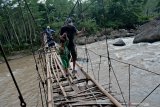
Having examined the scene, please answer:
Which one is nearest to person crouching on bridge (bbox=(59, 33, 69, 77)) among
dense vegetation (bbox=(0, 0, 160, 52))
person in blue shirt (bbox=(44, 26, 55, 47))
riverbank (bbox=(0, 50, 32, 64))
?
person in blue shirt (bbox=(44, 26, 55, 47))

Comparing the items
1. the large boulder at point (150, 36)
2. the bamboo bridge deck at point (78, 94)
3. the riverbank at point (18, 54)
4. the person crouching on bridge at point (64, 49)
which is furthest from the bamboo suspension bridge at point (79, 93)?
the riverbank at point (18, 54)

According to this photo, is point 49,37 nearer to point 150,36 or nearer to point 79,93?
point 79,93

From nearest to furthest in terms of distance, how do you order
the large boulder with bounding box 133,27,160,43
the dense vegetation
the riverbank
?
the large boulder with bounding box 133,27,160,43 → the riverbank → the dense vegetation

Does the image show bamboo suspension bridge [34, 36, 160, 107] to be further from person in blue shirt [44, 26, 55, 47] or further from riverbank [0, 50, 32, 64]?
riverbank [0, 50, 32, 64]

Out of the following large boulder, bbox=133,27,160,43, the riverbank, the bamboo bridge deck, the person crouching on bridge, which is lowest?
the riverbank

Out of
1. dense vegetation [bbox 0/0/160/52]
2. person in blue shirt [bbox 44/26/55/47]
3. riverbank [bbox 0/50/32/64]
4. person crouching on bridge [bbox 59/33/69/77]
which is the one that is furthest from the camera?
dense vegetation [bbox 0/0/160/52]

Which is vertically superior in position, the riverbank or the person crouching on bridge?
the person crouching on bridge

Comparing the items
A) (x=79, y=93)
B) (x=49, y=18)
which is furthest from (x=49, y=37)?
(x=49, y=18)

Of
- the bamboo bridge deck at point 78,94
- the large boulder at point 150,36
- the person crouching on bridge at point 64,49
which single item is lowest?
the large boulder at point 150,36

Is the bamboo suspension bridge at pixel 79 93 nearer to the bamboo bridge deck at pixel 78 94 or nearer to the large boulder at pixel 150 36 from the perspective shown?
the bamboo bridge deck at pixel 78 94

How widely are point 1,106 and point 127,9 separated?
85.6ft

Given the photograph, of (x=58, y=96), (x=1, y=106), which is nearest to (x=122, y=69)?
(x=1, y=106)

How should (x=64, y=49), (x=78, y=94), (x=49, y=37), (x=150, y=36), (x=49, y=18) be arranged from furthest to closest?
(x=49, y=18) → (x=150, y=36) → (x=49, y=37) → (x=64, y=49) → (x=78, y=94)

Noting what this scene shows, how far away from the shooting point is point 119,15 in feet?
111
